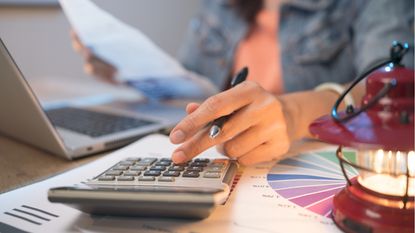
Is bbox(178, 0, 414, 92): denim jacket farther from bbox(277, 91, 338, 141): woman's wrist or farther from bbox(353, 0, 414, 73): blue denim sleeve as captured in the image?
bbox(277, 91, 338, 141): woman's wrist

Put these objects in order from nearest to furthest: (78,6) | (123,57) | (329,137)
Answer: (329,137) < (78,6) < (123,57)

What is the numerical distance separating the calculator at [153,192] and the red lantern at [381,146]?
99mm

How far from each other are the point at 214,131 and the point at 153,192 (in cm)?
12

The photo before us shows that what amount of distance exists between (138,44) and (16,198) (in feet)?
1.39

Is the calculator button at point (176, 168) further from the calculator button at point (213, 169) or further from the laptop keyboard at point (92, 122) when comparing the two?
the laptop keyboard at point (92, 122)

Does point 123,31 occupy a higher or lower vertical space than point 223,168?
higher

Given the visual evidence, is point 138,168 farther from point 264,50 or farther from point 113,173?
point 264,50

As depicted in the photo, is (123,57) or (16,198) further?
(123,57)

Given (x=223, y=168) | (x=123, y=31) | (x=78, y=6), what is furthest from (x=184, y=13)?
(x=223, y=168)

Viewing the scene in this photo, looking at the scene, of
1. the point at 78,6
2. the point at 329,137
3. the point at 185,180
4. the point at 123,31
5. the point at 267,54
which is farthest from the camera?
the point at 267,54

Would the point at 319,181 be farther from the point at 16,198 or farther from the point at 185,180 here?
the point at 16,198

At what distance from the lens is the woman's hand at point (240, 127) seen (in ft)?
1.29

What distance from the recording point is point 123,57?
0.81 metres

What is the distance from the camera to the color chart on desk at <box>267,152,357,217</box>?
1.18ft
